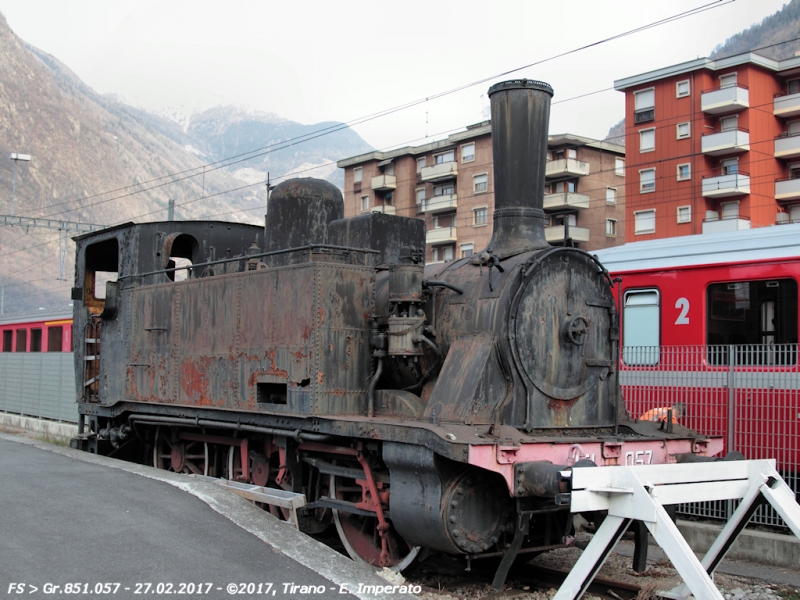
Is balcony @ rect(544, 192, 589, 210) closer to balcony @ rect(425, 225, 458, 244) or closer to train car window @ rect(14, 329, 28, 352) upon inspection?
balcony @ rect(425, 225, 458, 244)

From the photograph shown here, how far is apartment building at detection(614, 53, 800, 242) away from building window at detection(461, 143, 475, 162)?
8647 millimetres

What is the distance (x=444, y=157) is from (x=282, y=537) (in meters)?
40.2

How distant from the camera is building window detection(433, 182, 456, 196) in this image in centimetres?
4469

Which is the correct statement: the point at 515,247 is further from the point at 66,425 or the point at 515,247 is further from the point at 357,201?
the point at 357,201

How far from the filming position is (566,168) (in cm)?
4019

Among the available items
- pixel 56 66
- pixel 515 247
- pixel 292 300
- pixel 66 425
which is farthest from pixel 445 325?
pixel 56 66

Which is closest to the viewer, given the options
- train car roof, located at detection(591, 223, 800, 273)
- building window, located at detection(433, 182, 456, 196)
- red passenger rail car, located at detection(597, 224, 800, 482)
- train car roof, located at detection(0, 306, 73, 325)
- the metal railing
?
the metal railing

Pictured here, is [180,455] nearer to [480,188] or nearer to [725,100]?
[725,100]

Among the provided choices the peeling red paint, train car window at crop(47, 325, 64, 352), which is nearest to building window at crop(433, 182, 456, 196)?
train car window at crop(47, 325, 64, 352)

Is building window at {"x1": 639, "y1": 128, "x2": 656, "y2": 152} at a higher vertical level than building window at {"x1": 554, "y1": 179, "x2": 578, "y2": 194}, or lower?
higher

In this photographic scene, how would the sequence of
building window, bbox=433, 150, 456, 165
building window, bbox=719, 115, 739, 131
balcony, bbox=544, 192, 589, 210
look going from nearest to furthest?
building window, bbox=719, 115, 739, 131
balcony, bbox=544, 192, 589, 210
building window, bbox=433, 150, 456, 165

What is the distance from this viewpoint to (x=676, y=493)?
206 inches

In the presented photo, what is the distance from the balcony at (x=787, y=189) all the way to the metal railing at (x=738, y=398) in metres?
29.1

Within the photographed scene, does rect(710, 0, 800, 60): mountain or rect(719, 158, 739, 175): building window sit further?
rect(710, 0, 800, 60): mountain
